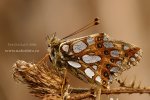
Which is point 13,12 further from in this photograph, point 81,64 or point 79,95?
point 79,95

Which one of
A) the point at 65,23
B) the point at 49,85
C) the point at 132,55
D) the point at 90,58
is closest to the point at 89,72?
the point at 90,58

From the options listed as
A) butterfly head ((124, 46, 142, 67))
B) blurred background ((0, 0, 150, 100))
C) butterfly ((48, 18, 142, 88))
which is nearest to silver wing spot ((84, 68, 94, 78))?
butterfly ((48, 18, 142, 88))

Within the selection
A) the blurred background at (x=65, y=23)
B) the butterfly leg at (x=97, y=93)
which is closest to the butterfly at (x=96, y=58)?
the butterfly leg at (x=97, y=93)

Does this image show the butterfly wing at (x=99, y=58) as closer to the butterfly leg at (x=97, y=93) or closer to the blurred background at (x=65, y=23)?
the butterfly leg at (x=97, y=93)

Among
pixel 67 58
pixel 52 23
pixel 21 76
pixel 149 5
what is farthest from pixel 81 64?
pixel 149 5

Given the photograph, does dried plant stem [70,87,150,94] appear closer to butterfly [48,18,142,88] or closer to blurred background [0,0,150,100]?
butterfly [48,18,142,88]

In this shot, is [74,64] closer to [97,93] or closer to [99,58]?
[99,58]
